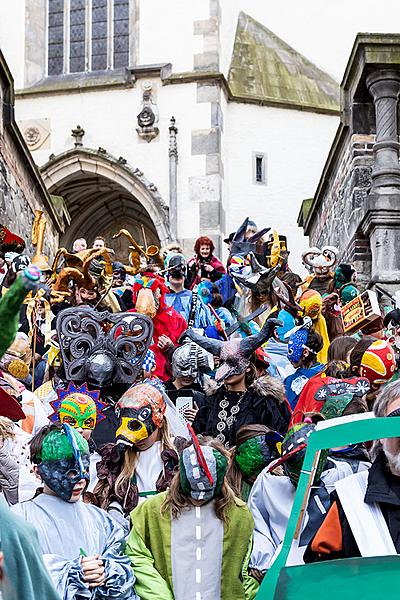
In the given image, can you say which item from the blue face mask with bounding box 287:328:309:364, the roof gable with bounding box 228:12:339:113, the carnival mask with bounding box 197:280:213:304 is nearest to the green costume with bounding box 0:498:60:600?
the blue face mask with bounding box 287:328:309:364

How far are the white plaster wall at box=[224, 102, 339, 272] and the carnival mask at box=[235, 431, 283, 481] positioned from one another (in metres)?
19.0

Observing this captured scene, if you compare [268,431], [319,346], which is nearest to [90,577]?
[268,431]

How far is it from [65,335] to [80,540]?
335cm

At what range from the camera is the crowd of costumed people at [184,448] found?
2.72 metres

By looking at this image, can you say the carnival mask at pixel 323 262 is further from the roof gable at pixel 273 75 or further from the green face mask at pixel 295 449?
the roof gable at pixel 273 75

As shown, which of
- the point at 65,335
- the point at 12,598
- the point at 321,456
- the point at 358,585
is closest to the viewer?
the point at 12,598

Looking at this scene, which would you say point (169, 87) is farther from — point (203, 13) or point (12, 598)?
point (12, 598)

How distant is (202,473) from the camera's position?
397cm

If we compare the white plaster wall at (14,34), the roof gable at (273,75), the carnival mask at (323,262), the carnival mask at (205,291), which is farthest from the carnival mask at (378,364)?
the white plaster wall at (14,34)

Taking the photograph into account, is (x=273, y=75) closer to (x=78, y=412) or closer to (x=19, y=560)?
(x=78, y=412)

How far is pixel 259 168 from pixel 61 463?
69.0 feet

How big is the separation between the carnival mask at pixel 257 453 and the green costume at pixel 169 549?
0.57 m

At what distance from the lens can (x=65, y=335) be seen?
7.09 metres

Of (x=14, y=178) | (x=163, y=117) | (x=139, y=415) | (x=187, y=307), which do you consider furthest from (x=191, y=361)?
(x=163, y=117)
